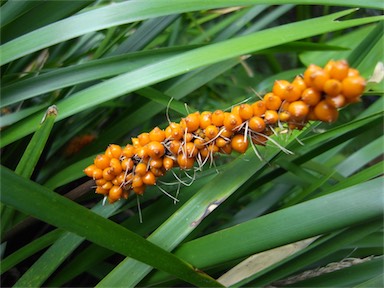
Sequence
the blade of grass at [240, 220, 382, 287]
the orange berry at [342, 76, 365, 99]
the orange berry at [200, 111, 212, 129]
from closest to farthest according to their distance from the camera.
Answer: the orange berry at [342, 76, 365, 99] < the orange berry at [200, 111, 212, 129] < the blade of grass at [240, 220, 382, 287]

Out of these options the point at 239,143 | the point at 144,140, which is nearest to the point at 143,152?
the point at 144,140

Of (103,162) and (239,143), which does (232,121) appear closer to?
(239,143)

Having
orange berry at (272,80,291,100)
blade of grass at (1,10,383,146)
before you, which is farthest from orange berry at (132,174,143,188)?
orange berry at (272,80,291,100)

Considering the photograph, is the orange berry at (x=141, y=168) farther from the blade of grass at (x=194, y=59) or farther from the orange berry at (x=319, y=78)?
the orange berry at (x=319, y=78)

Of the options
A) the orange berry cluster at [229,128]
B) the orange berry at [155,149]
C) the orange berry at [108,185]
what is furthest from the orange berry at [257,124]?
the orange berry at [108,185]

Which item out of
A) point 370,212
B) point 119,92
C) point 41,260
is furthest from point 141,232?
point 370,212

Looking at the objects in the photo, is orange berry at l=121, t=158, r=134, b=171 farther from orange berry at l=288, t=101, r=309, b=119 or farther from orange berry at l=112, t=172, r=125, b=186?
orange berry at l=288, t=101, r=309, b=119
